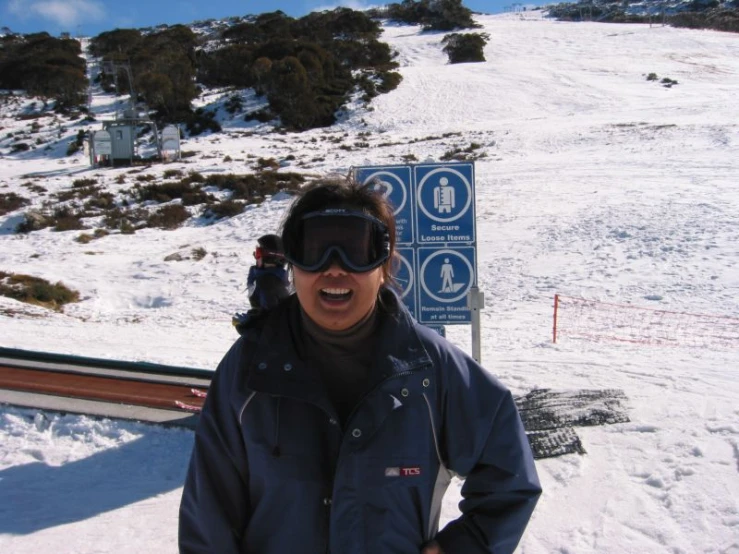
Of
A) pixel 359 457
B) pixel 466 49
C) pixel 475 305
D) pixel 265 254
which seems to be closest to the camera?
pixel 359 457

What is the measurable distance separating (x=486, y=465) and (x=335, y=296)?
2.02 ft

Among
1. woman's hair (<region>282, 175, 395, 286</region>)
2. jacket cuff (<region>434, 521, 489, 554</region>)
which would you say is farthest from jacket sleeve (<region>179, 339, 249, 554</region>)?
jacket cuff (<region>434, 521, 489, 554</region>)

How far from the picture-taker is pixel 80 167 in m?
33.3

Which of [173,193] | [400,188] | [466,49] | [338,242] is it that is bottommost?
[173,193]

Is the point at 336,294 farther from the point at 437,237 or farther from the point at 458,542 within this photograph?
→ the point at 437,237

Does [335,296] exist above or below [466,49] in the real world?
below

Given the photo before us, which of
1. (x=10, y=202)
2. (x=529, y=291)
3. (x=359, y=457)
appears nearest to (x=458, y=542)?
(x=359, y=457)

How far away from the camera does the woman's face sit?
1849 mm

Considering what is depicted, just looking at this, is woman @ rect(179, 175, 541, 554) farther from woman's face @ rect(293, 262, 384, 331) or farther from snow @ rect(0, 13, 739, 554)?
snow @ rect(0, 13, 739, 554)

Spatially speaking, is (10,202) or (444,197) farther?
(10,202)

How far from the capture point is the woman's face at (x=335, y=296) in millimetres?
1849

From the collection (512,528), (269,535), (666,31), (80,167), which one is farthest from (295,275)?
(666,31)

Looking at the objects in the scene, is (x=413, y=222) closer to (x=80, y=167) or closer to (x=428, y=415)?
(x=428, y=415)

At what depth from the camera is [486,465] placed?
1.85 meters
